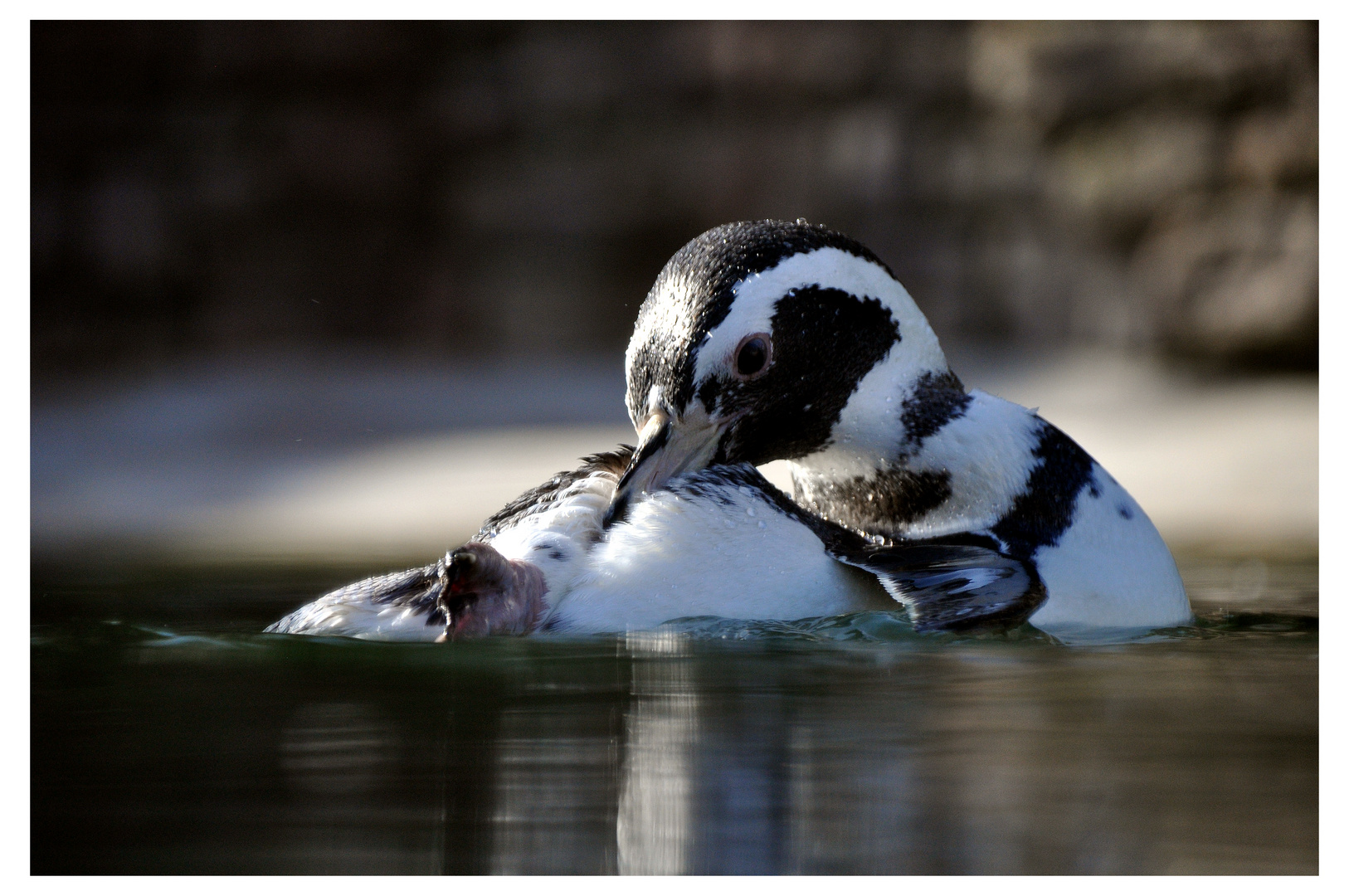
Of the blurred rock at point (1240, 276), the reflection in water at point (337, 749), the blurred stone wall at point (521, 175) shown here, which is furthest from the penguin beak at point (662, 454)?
the blurred stone wall at point (521, 175)

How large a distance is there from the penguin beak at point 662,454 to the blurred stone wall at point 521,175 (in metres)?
4.98

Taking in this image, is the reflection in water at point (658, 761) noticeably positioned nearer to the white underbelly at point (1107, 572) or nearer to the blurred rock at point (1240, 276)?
the white underbelly at point (1107, 572)

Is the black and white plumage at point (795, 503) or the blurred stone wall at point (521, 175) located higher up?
the blurred stone wall at point (521, 175)

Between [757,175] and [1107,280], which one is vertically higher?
[757,175]

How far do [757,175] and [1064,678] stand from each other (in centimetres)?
577

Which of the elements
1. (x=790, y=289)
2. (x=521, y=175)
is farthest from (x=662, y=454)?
(x=521, y=175)

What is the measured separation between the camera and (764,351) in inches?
94.2

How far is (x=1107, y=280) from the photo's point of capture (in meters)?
7.04

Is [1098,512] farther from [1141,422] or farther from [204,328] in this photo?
[204,328]

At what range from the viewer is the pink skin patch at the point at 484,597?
2170mm

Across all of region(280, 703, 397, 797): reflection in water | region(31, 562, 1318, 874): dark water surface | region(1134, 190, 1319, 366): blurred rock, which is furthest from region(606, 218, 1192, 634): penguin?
region(1134, 190, 1319, 366): blurred rock

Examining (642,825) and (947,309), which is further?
(947,309)

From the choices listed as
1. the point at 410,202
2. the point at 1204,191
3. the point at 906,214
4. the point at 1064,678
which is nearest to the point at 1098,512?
the point at 1064,678

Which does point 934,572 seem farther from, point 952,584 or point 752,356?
point 752,356
